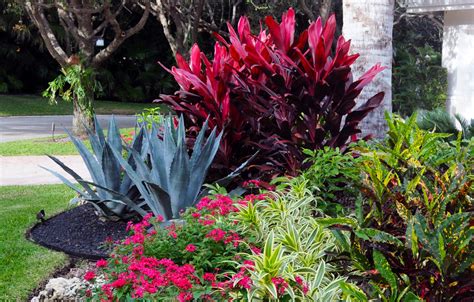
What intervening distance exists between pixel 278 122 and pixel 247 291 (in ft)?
7.84

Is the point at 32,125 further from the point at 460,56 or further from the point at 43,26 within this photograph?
the point at 460,56

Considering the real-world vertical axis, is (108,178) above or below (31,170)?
above

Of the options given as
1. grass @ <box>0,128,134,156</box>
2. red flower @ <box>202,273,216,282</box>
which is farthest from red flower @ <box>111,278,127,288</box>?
grass @ <box>0,128,134,156</box>

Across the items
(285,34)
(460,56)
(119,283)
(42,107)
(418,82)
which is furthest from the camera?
(42,107)

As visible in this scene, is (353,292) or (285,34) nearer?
(353,292)

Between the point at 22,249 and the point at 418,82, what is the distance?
13959 mm

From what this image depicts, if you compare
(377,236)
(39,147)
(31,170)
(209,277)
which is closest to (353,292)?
(377,236)

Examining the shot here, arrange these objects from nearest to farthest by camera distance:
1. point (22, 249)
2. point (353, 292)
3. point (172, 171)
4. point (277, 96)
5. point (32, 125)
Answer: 1. point (353, 292)
2. point (172, 171)
3. point (277, 96)
4. point (22, 249)
5. point (32, 125)

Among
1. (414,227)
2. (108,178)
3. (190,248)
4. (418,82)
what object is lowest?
(418,82)

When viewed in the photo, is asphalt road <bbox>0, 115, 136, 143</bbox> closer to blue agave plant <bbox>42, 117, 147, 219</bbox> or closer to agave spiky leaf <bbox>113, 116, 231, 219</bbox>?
blue agave plant <bbox>42, 117, 147, 219</bbox>

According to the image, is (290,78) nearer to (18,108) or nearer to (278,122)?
(278,122)

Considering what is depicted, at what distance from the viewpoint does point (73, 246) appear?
5.61m

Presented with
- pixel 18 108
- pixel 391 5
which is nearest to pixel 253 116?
pixel 391 5

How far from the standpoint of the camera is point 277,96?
17.8ft
